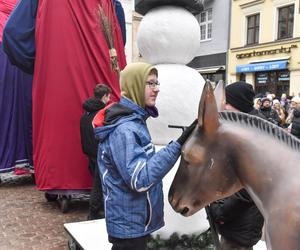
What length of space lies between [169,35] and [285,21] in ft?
58.8

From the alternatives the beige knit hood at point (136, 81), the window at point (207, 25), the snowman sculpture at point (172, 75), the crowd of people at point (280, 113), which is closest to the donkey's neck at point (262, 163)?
the beige knit hood at point (136, 81)

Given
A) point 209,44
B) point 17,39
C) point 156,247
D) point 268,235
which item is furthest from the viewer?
point 209,44

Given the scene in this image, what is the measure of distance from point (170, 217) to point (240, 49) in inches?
781

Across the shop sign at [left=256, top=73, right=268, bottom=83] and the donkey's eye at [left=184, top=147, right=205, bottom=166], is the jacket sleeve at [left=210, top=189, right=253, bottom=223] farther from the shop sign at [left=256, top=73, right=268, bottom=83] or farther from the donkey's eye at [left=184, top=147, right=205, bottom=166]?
the shop sign at [left=256, top=73, right=268, bottom=83]

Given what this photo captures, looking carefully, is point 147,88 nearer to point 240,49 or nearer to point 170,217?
point 170,217

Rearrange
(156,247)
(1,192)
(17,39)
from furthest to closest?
(1,192) → (17,39) → (156,247)

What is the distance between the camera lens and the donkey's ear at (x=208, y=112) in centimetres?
141

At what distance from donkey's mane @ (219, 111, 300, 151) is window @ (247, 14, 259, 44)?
20.9 m

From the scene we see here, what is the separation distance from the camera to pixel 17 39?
504 cm

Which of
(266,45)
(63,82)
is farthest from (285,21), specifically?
(63,82)

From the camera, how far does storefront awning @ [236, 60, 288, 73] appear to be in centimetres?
1884

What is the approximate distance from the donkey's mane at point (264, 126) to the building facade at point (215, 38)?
21.3 metres

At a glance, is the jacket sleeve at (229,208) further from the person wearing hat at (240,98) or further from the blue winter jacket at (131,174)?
the person wearing hat at (240,98)

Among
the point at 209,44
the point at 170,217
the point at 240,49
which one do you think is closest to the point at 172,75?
the point at 170,217
